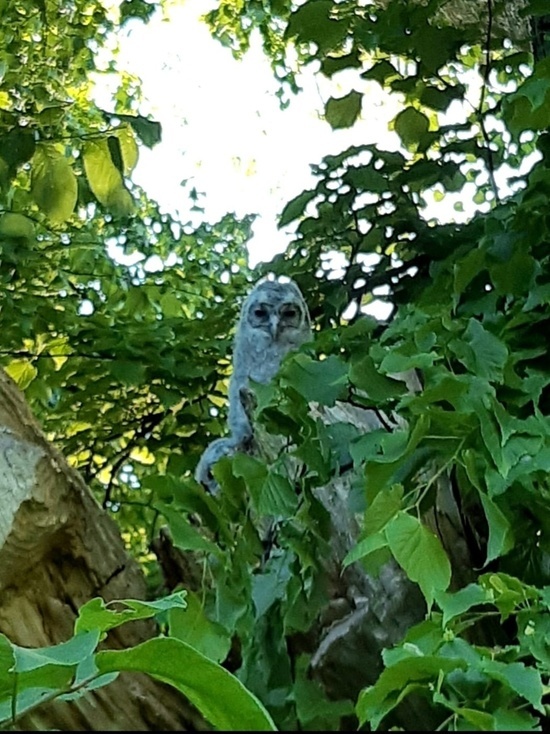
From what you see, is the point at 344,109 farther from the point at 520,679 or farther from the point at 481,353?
the point at 520,679

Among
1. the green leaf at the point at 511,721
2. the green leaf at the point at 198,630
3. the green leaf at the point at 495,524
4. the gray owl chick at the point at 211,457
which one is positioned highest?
the gray owl chick at the point at 211,457

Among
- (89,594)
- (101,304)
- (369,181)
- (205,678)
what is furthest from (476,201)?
(205,678)

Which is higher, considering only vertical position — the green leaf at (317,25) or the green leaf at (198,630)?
the green leaf at (317,25)

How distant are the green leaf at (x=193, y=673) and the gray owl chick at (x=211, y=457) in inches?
48.1

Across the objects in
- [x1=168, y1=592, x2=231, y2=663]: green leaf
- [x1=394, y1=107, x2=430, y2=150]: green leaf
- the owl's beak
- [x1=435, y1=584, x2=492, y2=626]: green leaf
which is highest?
the owl's beak

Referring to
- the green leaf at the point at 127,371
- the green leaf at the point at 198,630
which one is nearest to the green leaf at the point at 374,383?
the green leaf at the point at 198,630

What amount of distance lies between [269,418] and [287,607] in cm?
19

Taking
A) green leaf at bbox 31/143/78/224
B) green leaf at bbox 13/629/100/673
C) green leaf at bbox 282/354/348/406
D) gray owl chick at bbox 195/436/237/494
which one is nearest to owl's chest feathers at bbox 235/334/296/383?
gray owl chick at bbox 195/436/237/494

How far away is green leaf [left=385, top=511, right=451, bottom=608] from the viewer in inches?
28.8

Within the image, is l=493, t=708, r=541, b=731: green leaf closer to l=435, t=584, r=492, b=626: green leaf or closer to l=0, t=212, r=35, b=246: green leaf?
l=435, t=584, r=492, b=626: green leaf

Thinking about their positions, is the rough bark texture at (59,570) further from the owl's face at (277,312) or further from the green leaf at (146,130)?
the owl's face at (277,312)

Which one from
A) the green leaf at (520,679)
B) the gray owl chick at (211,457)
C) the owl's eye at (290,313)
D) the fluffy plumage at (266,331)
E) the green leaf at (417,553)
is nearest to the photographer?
the green leaf at (520,679)

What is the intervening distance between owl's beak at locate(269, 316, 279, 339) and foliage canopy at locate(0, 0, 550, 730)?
80 millimetres

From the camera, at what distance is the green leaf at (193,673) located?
1.21 ft
